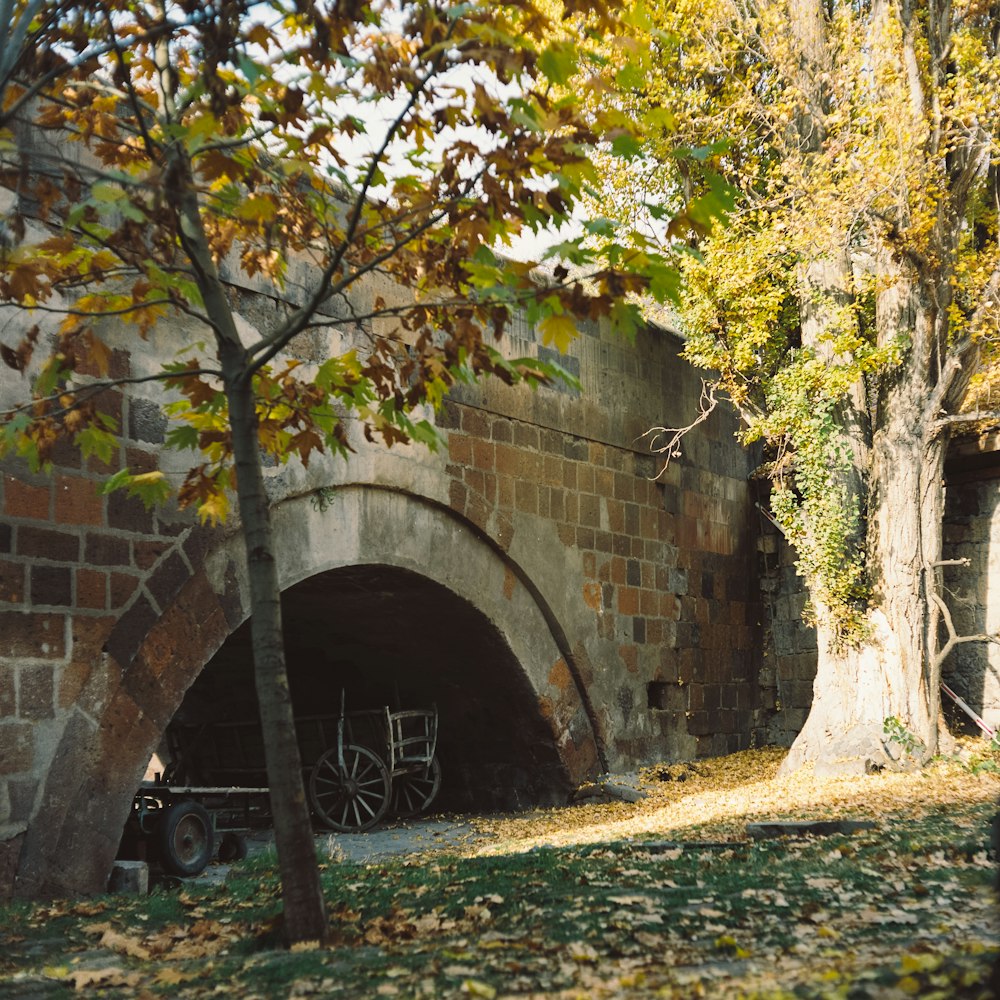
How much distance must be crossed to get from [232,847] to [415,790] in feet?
7.26

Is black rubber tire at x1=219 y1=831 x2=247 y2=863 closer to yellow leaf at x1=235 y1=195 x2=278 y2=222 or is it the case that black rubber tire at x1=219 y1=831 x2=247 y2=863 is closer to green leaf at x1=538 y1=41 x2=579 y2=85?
yellow leaf at x1=235 y1=195 x2=278 y2=222

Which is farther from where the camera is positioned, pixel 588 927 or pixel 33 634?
pixel 33 634

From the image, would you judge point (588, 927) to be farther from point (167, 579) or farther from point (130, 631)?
point (167, 579)

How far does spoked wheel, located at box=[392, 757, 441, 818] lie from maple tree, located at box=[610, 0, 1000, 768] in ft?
8.90

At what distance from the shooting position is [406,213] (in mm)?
4207

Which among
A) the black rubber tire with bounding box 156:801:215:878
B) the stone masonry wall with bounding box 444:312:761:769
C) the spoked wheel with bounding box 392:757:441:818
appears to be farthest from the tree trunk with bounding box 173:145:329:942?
the spoked wheel with bounding box 392:757:441:818

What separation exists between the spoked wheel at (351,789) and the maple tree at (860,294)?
10.3ft

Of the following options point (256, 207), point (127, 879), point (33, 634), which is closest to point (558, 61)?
point (256, 207)

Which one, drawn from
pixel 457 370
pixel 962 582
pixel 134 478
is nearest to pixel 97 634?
pixel 134 478

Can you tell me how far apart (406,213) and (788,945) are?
264 centimetres

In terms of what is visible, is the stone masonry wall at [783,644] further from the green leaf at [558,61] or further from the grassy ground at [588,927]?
the green leaf at [558,61]

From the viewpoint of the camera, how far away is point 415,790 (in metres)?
9.47

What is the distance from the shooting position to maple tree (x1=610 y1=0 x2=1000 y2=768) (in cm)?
860

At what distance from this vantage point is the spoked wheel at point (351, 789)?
8.66m
